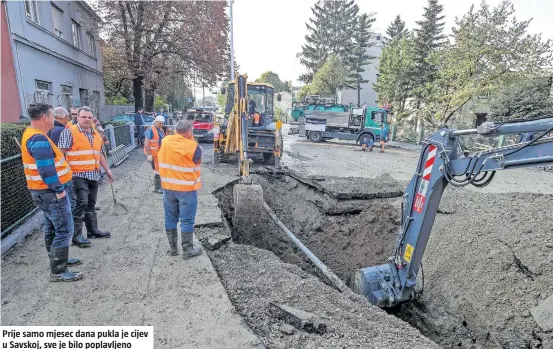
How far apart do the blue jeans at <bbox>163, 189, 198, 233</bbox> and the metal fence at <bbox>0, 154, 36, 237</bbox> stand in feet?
7.60

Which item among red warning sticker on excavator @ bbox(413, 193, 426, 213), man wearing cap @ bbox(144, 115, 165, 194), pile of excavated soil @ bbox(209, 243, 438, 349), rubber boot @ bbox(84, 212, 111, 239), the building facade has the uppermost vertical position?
the building facade

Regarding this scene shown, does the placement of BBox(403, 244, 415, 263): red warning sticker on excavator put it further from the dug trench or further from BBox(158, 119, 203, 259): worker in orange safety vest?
BBox(158, 119, 203, 259): worker in orange safety vest

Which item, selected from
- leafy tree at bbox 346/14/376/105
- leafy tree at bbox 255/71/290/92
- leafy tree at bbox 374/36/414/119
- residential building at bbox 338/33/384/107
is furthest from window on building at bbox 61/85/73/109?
leafy tree at bbox 255/71/290/92

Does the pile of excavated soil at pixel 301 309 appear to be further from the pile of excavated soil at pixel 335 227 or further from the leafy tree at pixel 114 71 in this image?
the leafy tree at pixel 114 71

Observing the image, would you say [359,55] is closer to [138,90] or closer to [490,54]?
[490,54]

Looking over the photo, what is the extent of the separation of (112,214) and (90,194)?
120 cm

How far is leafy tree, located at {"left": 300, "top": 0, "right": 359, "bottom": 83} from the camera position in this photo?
1737 inches

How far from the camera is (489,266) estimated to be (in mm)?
4344

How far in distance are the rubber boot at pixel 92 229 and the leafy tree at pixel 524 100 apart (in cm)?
1691

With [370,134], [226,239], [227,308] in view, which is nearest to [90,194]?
[226,239]

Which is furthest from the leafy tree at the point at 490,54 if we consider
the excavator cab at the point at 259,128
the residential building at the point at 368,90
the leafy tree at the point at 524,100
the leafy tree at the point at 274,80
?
the leafy tree at the point at 274,80

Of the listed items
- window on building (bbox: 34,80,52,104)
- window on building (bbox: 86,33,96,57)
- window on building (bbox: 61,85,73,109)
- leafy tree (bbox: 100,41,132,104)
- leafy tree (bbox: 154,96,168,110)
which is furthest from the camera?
leafy tree (bbox: 154,96,168,110)

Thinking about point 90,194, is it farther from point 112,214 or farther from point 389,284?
point 389,284

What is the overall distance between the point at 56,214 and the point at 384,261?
4807 millimetres
